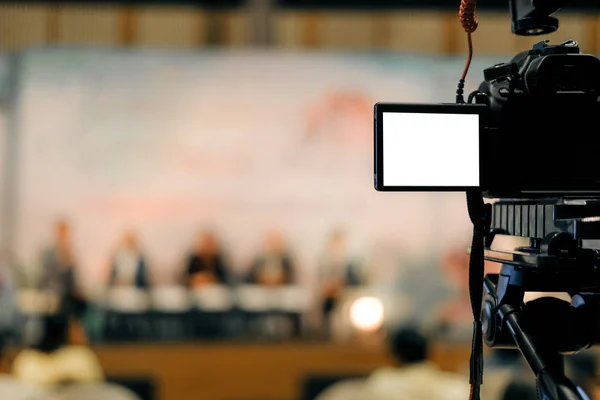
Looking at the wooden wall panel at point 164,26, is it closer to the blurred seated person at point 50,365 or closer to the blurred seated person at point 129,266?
the blurred seated person at point 129,266

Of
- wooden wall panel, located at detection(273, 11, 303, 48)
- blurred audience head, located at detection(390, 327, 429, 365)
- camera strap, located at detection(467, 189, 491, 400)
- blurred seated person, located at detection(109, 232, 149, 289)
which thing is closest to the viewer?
camera strap, located at detection(467, 189, 491, 400)

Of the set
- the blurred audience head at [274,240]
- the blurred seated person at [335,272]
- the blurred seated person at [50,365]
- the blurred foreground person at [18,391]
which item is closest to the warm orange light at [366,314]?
the blurred seated person at [335,272]

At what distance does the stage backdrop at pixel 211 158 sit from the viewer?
7336 millimetres

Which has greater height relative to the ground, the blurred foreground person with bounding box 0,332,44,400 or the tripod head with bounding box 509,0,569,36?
the tripod head with bounding box 509,0,569,36

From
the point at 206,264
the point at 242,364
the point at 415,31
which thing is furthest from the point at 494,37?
the point at 242,364

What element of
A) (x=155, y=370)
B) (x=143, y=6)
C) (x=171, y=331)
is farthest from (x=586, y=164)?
(x=143, y=6)

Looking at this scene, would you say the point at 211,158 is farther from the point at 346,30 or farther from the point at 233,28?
the point at 346,30

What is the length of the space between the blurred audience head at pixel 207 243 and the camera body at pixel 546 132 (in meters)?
6.67

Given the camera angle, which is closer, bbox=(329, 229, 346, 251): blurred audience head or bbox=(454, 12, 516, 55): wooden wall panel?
bbox=(329, 229, 346, 251): blurred audience head

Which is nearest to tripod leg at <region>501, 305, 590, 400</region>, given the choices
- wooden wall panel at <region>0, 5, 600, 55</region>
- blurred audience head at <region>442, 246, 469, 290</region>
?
blurred audience head at <region>442, 246, 469, 290</region>

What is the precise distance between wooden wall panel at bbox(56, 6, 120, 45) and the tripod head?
24.0 ft

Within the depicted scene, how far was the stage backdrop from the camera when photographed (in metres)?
7.34

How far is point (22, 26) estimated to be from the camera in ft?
25.3

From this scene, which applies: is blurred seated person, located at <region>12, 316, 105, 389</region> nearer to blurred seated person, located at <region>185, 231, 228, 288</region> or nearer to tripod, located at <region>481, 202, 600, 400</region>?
blurred seated person, located at <region>185, 231, 228, 288</region>
